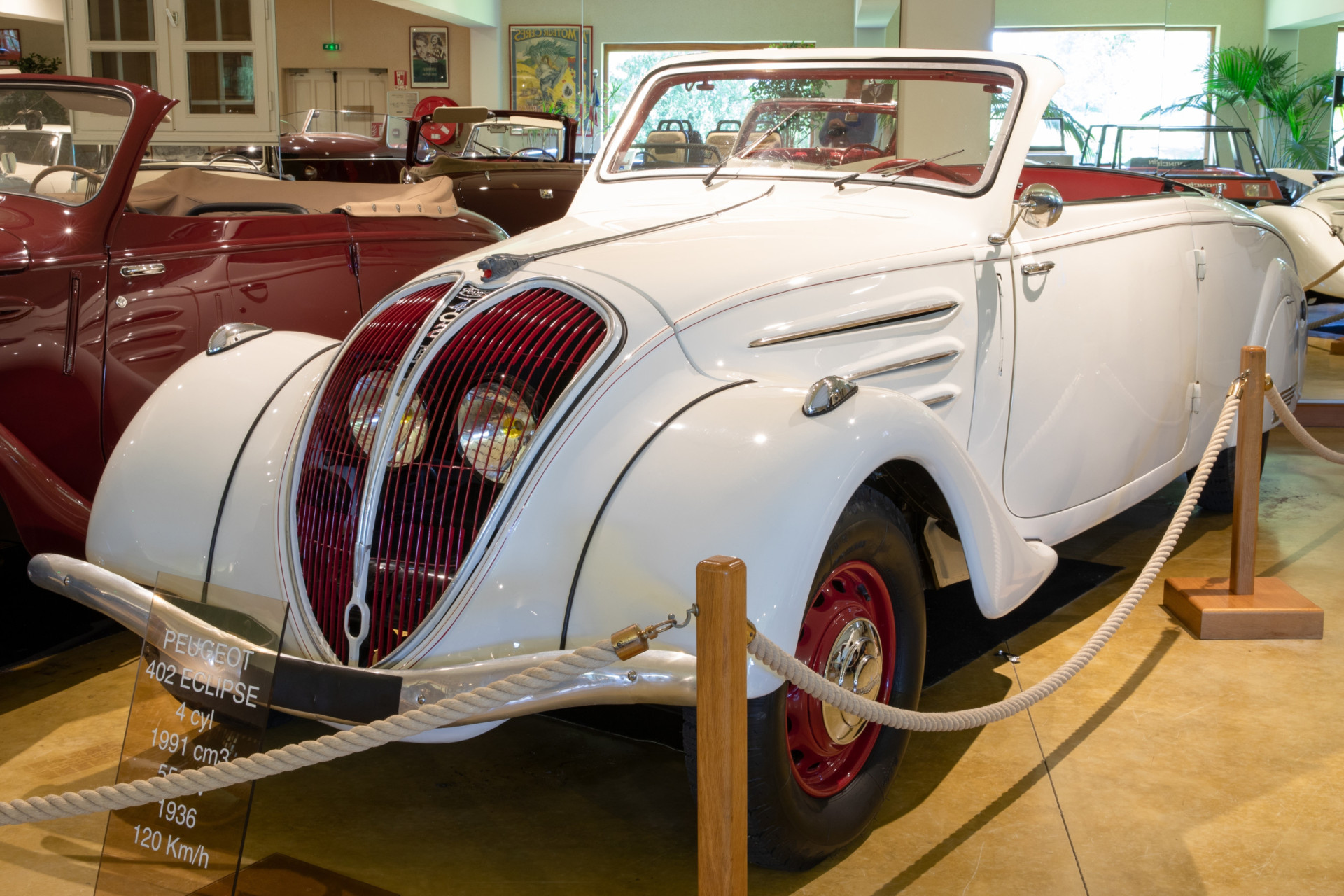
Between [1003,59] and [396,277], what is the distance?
2.49 m

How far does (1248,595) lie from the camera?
11.5 ft

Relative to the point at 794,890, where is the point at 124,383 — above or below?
above

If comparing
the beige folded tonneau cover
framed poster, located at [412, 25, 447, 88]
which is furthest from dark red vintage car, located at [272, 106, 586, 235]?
the beige folded tonneau cover

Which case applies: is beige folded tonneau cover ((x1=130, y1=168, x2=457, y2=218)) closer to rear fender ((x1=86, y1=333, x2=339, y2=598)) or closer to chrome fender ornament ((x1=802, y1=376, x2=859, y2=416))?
rear fender ((x1=86, y1=333, x2=339, y2=598))

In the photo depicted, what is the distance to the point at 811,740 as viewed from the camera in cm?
219

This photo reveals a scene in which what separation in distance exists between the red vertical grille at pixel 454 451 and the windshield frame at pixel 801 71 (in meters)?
1.27

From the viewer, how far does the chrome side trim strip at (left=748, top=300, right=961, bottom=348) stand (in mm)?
2359

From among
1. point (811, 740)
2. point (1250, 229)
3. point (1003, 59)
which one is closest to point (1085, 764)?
point (811, 740)

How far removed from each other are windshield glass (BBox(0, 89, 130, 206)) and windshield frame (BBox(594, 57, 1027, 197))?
1.60 m

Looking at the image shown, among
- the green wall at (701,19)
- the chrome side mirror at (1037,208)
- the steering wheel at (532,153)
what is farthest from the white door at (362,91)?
the chrome side mirror at (1037,208)

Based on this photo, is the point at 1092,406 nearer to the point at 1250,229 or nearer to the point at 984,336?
the point at 984,336

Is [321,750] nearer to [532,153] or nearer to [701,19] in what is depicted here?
[701,19]

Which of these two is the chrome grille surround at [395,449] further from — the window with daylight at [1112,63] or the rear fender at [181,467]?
the window with daylight at [1112,63]

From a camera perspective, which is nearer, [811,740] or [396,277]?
[811,740]
